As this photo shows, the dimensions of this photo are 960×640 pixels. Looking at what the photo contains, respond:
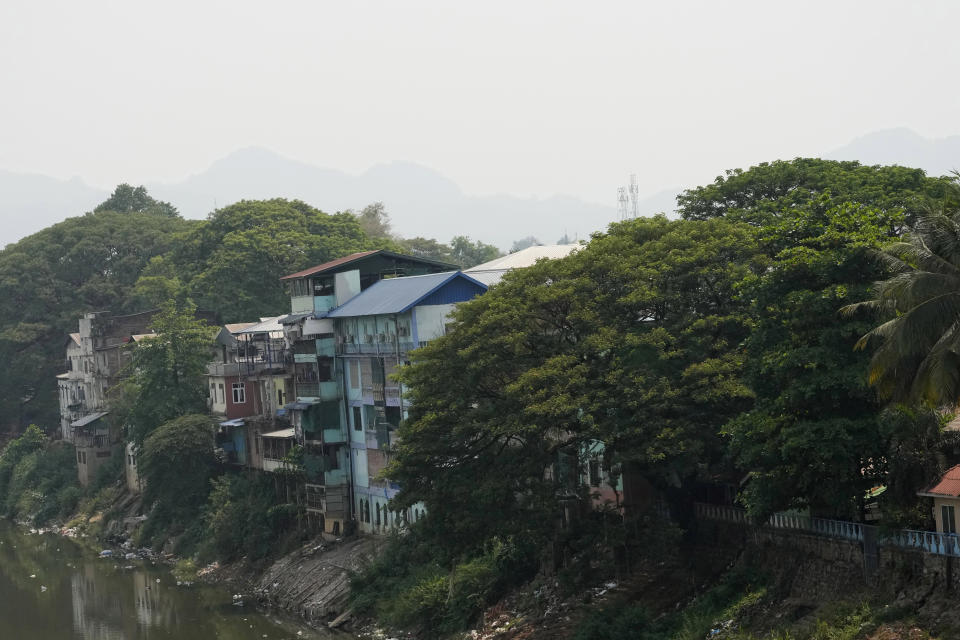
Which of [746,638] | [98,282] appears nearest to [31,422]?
[98,282]

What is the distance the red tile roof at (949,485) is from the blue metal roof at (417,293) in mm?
22210

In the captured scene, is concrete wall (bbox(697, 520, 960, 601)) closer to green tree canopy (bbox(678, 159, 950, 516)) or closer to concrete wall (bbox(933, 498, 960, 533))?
concrete wall (bbox(933, 498, 960, 533))

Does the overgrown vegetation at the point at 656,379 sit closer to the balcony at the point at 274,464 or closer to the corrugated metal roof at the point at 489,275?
the corrugated metal roof at the point at 489,275

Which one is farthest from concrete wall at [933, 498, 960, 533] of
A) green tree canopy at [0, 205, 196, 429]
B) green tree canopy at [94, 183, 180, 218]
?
green tree canopy at [94, 183, 180, 218]

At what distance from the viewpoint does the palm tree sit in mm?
23844

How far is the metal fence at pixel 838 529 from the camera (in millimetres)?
25344

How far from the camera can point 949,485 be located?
84.2 feet

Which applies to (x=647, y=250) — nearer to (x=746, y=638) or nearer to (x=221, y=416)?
(x=746, y=638)

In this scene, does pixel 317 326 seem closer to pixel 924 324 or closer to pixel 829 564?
pixel 829 564

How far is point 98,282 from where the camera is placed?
90688 mm

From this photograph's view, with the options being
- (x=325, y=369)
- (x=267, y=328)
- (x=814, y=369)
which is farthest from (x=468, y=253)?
(x=814, y=369)

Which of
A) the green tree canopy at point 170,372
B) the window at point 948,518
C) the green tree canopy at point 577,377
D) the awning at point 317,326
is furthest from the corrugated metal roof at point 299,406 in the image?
the window at point 948,518

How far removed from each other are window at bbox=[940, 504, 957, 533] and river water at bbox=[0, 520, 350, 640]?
2149cm

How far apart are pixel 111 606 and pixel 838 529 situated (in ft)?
105
